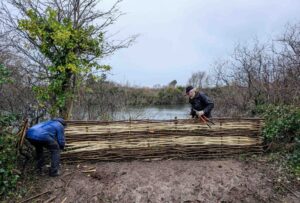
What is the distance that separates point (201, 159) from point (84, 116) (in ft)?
18.3

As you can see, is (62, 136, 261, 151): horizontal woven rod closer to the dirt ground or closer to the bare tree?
the dirt ground

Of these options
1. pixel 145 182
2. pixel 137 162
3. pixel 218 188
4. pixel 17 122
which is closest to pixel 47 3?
pixel 17 122

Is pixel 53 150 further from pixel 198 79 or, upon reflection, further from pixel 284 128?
pixel 198 79

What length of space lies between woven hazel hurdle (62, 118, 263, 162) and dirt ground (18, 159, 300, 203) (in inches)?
15.3

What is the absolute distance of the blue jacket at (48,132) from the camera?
6.41 metres

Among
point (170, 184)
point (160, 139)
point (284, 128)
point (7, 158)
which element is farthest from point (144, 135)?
point (284, 128)

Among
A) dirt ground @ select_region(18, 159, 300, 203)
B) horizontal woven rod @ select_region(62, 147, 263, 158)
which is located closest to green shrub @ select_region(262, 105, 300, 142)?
horizontal woven rod @ select_region(62, 147, 263, 158)

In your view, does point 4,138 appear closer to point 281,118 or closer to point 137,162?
point 137,162

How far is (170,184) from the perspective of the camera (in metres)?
6.27

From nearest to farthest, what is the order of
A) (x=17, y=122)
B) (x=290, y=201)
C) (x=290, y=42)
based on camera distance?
(x=290, y=201) → (x=17, y=122) → (x=290, y=42)

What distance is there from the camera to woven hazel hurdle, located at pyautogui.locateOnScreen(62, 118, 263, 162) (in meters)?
7.24

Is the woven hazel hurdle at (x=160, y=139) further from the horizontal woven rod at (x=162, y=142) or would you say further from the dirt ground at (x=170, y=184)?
the dirt ground at (x=170, y=184)

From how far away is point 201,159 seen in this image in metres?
7.38

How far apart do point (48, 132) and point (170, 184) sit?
8.17 ft
